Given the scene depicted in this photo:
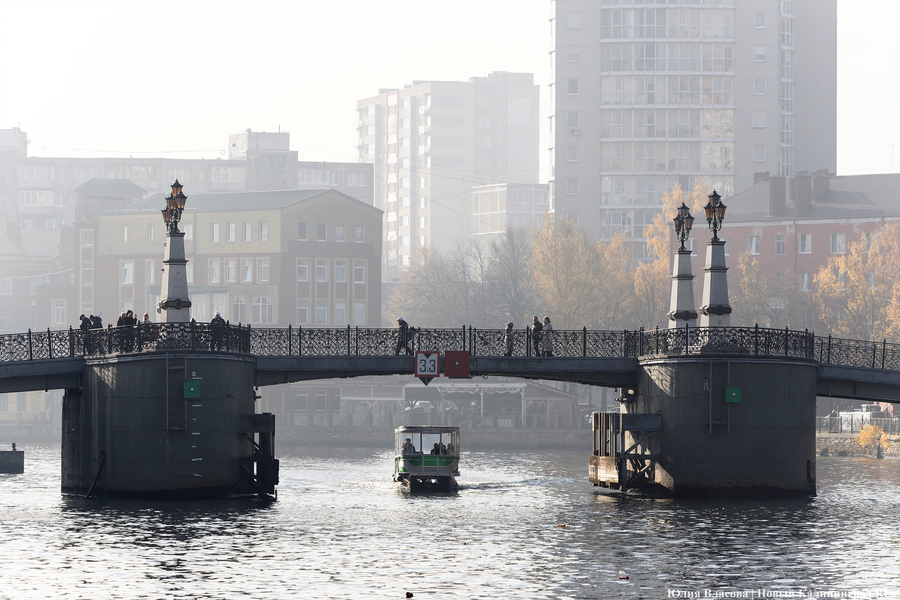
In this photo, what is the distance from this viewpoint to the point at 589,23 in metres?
162

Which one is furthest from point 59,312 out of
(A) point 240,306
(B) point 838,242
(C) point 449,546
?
(C) point 449,546

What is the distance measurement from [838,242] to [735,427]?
2784 inches

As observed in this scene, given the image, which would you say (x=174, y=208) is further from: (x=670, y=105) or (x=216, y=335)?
(x=670, y=105)

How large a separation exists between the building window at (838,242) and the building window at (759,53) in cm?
4601

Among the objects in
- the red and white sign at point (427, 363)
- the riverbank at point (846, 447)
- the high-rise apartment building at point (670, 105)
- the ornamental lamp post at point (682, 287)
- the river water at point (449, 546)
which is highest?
the high-rise apartment building at point (670, 105)

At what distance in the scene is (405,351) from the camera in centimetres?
5384

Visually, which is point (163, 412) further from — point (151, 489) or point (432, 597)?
point (432, 597)

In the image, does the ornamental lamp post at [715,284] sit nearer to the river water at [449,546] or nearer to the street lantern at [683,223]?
the street lantern at [683,223]

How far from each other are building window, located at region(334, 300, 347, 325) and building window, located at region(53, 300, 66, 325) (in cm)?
2809

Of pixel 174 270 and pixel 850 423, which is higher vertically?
pixel 174 270

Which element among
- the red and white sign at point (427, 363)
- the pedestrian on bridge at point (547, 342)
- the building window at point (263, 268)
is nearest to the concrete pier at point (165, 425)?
the red and white sign at point (427, 363)

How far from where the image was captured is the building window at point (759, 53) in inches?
6240

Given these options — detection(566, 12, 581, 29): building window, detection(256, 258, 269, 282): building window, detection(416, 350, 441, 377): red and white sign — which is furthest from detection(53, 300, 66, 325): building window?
detection(416, 350, 441, 377): red and white sign

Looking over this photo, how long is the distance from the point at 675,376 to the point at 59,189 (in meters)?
156
